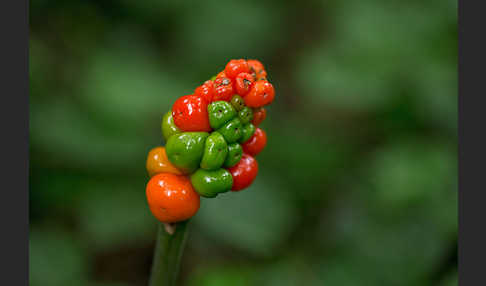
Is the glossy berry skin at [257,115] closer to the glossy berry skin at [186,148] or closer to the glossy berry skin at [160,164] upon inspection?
the glossy berry skin at [186,148]

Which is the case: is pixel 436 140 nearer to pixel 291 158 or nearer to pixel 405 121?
pixel 405 121

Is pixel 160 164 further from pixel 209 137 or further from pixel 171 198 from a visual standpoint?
pixel 209 137

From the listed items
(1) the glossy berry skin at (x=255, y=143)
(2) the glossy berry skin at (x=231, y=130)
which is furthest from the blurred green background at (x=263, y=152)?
(2) the glossy berry skin at (x=231, y=130)

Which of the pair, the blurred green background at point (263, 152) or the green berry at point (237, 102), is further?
the blurred green background at point (263, 152)

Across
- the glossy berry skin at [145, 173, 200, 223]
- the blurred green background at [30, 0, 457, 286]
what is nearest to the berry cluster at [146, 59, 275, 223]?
the glossy berry skin at [145, 173, 200, 223]

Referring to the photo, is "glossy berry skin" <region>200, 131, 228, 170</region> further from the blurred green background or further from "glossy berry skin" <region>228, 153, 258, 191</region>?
the blurred green background

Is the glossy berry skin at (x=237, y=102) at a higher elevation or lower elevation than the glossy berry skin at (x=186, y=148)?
higher
